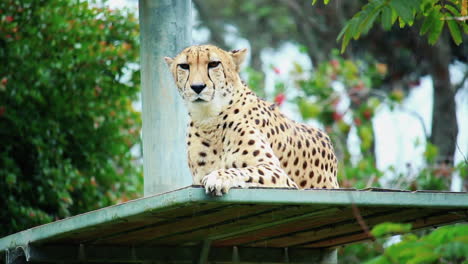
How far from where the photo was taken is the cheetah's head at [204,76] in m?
7.51

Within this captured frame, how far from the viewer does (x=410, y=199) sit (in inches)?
248

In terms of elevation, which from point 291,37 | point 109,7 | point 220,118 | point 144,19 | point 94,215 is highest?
point 291,37

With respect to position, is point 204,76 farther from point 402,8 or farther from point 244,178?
point 402,8

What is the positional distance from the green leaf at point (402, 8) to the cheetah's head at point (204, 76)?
229 centimetres

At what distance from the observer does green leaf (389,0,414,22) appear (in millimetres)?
5555

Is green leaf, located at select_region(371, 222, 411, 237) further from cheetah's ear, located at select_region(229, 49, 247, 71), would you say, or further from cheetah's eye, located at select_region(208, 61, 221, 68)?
cheetah's ear, located at select_region(229, 49, 247, 71)

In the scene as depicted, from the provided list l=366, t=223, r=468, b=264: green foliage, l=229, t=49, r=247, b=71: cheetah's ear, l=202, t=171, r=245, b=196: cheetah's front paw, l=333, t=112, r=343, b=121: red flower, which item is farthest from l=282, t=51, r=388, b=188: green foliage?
l=366, t=223, r=468, b=264: green foliage

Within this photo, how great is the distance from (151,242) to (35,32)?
493cm

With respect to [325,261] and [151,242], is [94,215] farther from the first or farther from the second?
[325,261]

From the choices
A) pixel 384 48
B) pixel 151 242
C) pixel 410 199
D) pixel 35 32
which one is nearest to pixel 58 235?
pixel 151 242

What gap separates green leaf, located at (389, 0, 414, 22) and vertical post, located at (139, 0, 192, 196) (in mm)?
2853

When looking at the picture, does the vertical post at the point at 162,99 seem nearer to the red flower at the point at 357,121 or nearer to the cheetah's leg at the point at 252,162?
the cheetah's leg at the point at 252,162

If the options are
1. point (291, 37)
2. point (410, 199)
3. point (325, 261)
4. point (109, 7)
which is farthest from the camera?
point (291, 37)

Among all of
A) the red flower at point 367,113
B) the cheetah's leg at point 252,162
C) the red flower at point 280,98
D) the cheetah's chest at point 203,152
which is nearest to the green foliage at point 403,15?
the cheetah's leg at point 252,162
